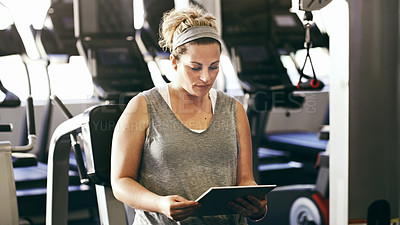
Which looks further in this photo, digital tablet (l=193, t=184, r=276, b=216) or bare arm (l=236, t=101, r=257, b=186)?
bare arm (l=236, t=101, r=257, b=186)

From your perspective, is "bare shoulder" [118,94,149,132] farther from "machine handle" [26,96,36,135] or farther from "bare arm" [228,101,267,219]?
"machine handle" [26,96,36,135]

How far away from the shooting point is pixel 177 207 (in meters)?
1.13

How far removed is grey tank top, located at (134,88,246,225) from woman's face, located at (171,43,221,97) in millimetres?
93

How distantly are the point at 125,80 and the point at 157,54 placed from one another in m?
0.39

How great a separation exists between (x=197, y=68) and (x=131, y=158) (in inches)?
13.7

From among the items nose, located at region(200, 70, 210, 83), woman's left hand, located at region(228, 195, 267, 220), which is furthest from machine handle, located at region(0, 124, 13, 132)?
woman's left hand, located at region(228, 195, 267, 220)

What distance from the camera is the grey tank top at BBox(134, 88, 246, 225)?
126 cm

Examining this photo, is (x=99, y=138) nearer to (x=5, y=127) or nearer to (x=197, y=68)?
(x=197, y=68)

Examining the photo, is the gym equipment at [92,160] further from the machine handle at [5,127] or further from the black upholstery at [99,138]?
the machine handle at [5,127]

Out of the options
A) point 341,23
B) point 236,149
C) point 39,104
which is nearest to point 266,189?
point 236,149

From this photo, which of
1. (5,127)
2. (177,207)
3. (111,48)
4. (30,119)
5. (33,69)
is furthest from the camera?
(111,48)

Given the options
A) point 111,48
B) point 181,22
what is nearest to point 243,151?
point 181,22

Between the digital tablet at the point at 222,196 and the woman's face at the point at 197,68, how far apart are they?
1.13 ft

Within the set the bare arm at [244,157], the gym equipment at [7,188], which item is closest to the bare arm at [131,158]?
the bare arm at [244,157]
